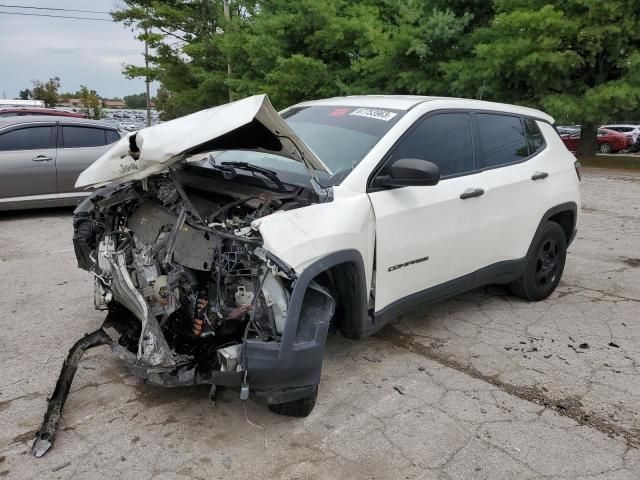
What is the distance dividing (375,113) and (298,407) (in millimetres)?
2106

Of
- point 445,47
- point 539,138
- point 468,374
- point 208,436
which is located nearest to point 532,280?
point 539,138

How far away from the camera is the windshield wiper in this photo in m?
3.57

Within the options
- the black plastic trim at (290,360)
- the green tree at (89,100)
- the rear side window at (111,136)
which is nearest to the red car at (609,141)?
the rear side window at (111,136)

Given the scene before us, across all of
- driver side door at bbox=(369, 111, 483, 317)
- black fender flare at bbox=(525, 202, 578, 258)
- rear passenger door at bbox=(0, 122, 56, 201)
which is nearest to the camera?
driver side door at bbox=(369, 111, 483, 317)

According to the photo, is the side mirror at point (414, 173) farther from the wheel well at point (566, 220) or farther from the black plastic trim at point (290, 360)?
the wheel well at point (566, 220)

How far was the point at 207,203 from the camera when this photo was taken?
3518mm

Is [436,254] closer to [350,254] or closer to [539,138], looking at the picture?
[350,254]

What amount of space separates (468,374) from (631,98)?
14.0 m

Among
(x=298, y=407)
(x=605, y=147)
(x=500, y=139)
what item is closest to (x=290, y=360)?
(x=298, y=407)

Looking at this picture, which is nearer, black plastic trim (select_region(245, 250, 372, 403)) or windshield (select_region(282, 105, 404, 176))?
black plastic trim (select_region(245, 250, 372, 403))

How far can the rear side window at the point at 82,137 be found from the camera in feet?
28.5

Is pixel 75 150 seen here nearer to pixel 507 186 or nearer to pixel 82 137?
pixel 82 137

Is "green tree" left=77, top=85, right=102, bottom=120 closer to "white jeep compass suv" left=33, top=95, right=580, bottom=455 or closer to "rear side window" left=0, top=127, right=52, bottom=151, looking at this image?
"rear side window" left=0, top=127, right=52, bottom=151

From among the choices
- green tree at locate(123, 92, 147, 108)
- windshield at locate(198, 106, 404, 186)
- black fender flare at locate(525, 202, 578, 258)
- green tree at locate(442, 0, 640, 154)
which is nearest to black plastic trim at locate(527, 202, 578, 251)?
black fender flare at locate(525, 202, 578, 258)
